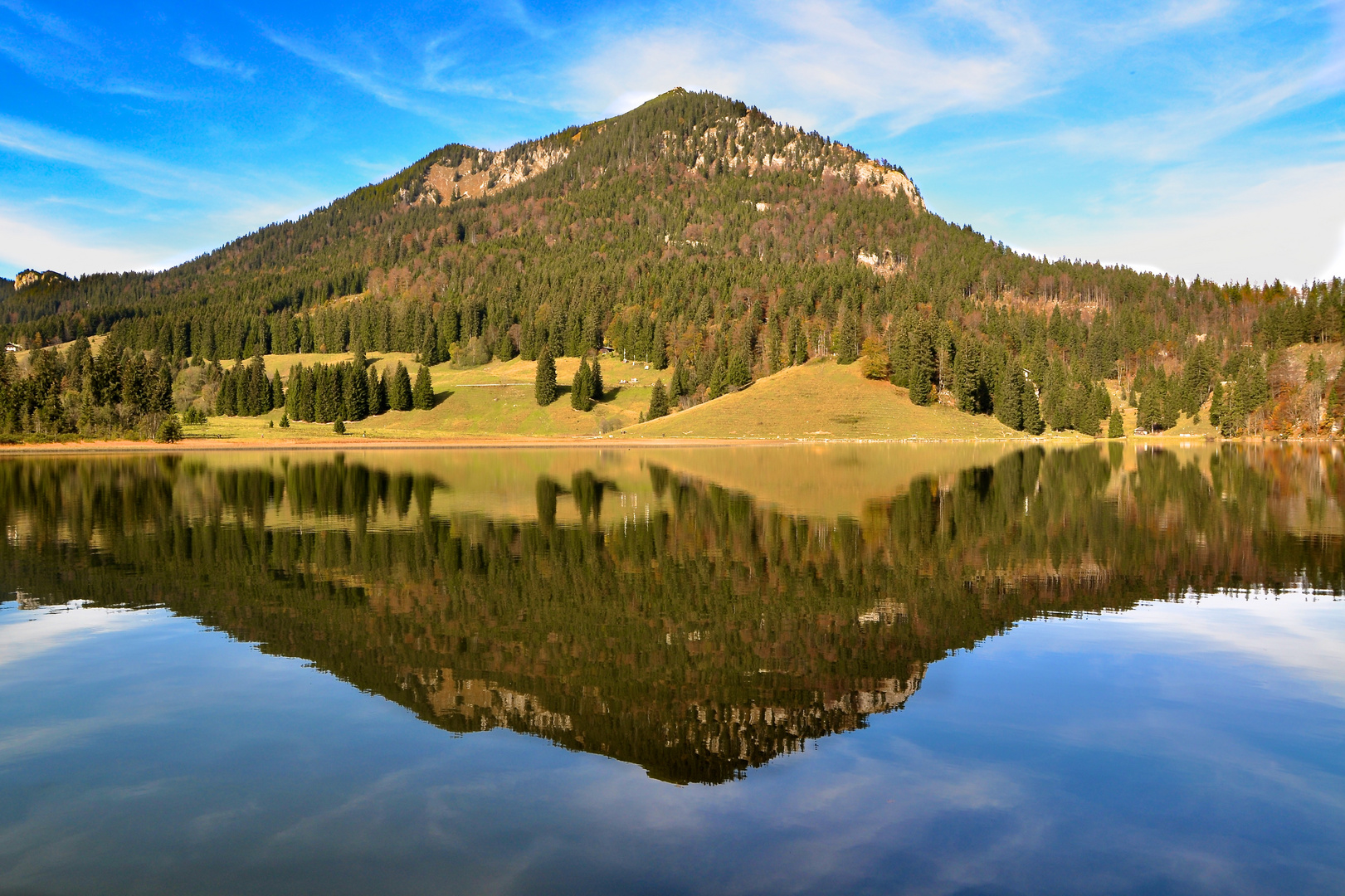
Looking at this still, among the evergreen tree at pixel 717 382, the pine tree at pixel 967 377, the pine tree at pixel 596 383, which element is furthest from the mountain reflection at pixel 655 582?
the pine tree at pixel 596 383

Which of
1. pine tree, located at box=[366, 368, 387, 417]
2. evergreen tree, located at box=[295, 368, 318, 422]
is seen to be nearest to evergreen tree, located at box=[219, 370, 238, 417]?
evergreen tree, located at box=[295, 368, 318, 422]

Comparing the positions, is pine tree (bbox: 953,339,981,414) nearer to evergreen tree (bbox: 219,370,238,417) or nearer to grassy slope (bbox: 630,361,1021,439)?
grassy slope (bbox: 630,361,1021,439)

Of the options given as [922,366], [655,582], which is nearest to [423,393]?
[922,366]

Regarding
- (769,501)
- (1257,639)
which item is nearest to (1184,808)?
(1257,639)

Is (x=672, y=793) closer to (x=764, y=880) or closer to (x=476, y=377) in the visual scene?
(x=764, y=880)

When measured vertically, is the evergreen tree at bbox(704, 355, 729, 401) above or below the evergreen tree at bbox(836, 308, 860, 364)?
below

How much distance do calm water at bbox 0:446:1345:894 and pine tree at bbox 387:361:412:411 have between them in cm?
14214

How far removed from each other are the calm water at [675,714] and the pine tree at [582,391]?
13194 centimetres

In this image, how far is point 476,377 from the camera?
188 m

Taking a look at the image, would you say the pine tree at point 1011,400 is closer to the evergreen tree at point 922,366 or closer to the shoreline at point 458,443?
the shoreline at point 458,443

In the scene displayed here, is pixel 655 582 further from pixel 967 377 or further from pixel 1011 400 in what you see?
pixel 1011 400

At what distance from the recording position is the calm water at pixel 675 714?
8227 millimetres

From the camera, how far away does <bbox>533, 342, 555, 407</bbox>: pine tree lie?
165 m

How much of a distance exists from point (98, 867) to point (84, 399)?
151200 millimetres
